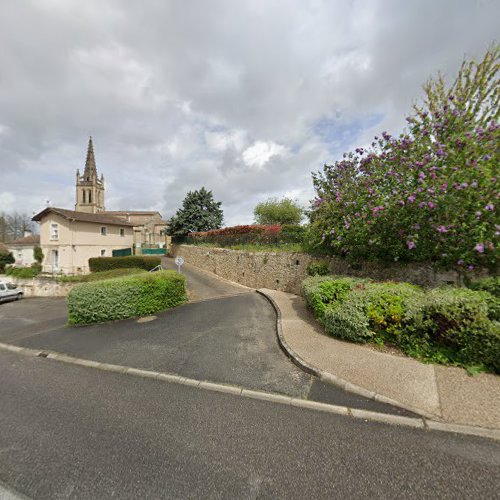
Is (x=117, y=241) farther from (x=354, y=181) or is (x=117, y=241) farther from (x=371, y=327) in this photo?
(x=371, y=327)

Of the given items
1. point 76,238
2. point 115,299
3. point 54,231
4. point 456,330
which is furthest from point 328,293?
point 54,231

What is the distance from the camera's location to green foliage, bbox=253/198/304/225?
32.1 metres

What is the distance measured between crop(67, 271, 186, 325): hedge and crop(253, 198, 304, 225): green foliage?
25286 millimetres

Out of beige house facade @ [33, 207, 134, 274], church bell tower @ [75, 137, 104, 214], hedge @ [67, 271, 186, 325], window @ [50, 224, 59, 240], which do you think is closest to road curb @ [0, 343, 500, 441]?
hedge @ [67, 271, 186, 325]

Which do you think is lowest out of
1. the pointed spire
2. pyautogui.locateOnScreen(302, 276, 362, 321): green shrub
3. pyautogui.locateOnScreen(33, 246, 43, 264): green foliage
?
pyautogui.locateOnScreen(302, 276, 362, 321): green shrub

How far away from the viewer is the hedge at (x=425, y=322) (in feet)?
12.0

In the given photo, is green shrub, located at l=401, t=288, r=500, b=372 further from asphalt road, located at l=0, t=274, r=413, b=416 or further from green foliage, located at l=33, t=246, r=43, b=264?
green foliage, located at l=33, t=246, r=43, b=264

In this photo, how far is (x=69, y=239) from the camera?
2095 cm

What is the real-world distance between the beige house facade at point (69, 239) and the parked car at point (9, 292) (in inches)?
166

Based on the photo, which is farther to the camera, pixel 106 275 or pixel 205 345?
pixel 106 275

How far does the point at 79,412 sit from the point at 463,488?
4522 millimetres

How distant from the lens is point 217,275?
56.4 ft

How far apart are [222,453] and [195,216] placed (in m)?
25.9

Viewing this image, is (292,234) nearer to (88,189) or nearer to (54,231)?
(54,231)
